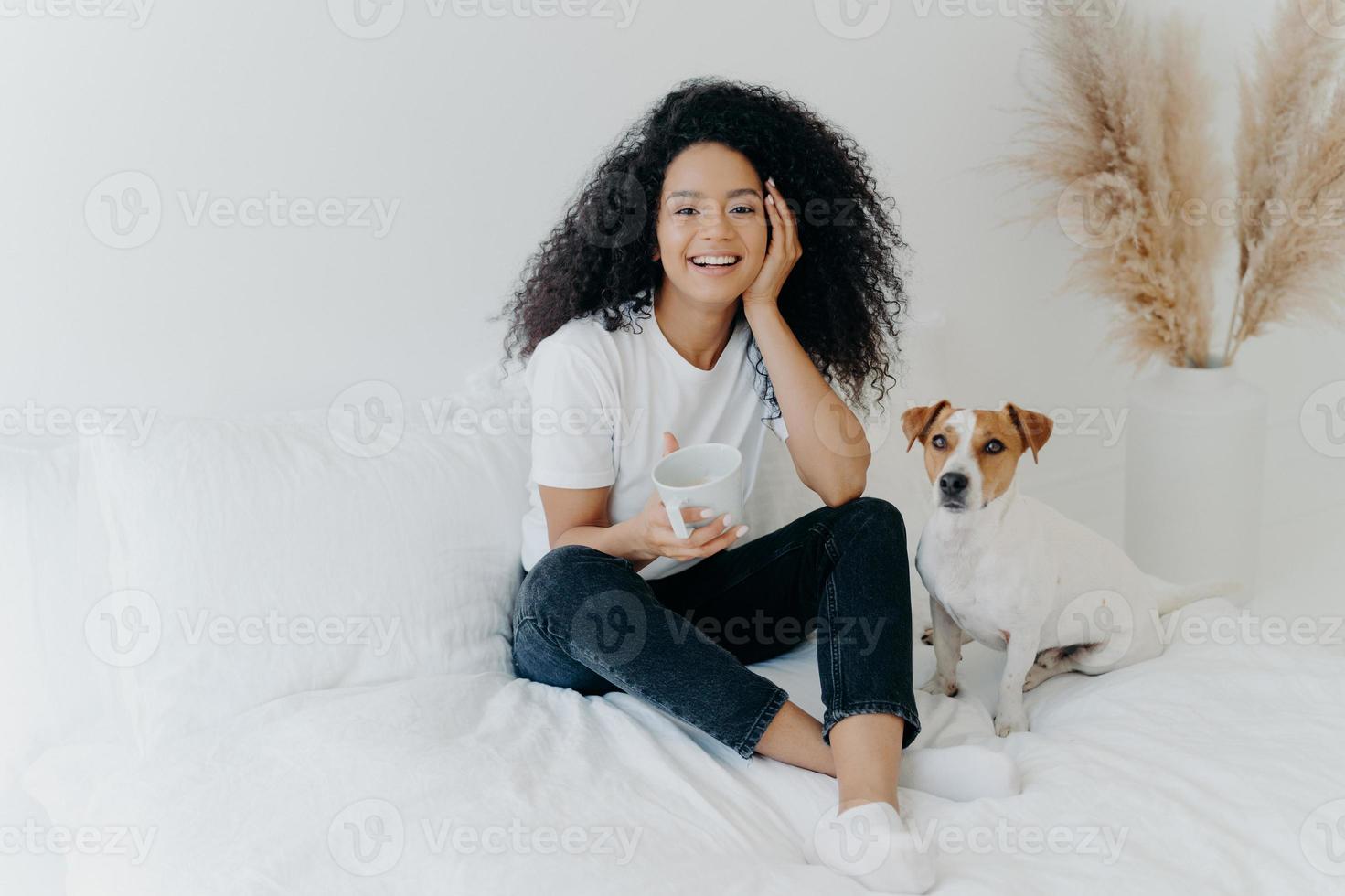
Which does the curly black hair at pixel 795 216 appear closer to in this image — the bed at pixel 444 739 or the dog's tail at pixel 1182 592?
the bed at pixel 444 739

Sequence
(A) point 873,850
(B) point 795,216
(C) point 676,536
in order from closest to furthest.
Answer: (A) point 873,850
(C) point 676,536
(B) point 795,216

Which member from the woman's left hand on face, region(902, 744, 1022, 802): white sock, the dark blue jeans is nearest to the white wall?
the woman's left hand on face

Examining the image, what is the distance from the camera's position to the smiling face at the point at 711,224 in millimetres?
1430

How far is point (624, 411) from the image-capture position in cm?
149

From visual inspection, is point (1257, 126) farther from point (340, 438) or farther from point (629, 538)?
point (340, 438)

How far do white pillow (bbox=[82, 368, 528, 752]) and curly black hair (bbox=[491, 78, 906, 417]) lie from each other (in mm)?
288

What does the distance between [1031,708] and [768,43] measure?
46.5 inches

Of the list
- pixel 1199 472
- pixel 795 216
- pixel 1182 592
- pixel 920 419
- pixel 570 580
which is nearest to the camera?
pixel 570 580

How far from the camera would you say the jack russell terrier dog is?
1.38 m

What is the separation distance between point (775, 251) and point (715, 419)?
9.8 inches

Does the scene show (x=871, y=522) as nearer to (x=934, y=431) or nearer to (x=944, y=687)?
(x=934, y=431)

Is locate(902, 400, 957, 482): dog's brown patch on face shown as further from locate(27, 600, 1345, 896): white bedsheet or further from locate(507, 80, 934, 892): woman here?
locate(27, 600, 1345, 896): white bedsheet

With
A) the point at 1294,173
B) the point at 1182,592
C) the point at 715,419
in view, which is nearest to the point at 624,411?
the point at 715,419

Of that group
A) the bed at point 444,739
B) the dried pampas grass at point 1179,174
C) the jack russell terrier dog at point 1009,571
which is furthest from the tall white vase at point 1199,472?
the jack russell terrier dog at point 1009,571
